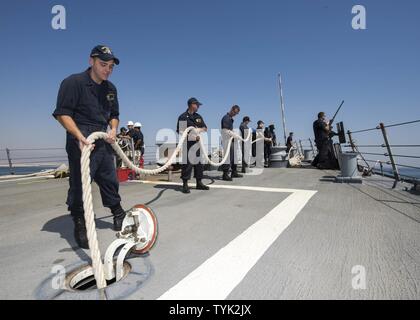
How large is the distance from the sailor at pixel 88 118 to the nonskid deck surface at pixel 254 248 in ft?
1.25

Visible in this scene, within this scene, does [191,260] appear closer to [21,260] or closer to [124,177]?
[21,260]

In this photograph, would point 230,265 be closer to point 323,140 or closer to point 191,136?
point 191,136

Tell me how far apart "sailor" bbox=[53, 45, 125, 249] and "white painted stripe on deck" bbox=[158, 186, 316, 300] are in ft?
3.56

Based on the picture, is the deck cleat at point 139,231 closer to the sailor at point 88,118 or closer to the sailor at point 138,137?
the sailor at point 88,118

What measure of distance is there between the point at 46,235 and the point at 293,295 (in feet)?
7.36

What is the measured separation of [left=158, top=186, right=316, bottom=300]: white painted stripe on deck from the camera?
1.36 meters

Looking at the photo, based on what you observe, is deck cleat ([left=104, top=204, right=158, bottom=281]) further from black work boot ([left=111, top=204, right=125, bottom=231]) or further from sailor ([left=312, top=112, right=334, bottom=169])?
sailor ([left=312, top=112, right=334, bottom=169])

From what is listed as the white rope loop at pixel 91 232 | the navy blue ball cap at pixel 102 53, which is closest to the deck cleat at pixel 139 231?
the white rope loop at pixel 91 232

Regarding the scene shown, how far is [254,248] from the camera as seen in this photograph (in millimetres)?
1954

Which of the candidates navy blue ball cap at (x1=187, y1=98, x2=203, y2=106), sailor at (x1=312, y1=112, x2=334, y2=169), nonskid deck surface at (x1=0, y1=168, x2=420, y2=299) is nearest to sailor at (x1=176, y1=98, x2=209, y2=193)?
navy blue ball cap at (x1=187, y1=98, x2=203, y2=106)

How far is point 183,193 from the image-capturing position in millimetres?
4543

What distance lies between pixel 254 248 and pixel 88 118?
5.73 feet
